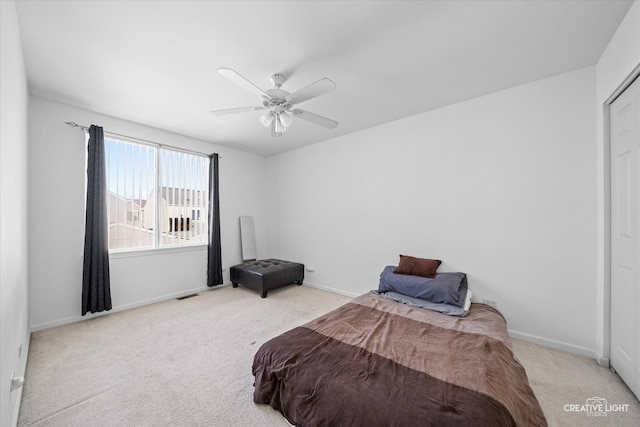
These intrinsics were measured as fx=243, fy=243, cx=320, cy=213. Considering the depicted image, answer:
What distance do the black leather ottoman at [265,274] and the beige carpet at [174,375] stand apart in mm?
824

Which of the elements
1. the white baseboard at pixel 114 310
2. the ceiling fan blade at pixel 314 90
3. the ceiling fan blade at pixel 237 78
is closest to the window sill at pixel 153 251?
the white baseboard at pixel 114 310

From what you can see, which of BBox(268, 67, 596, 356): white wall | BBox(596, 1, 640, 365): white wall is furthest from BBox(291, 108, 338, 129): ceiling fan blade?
BBox(596, 1, 640, 365): white wall

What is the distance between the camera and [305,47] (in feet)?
6.53

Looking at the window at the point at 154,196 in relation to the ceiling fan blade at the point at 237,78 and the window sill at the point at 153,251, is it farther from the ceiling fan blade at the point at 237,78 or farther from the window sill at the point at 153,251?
the ceiling fan blade at the point at 237,78

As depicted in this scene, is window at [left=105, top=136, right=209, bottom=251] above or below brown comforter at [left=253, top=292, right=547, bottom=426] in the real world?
above

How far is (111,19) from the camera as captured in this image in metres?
1.72

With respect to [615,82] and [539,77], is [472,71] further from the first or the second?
[615,82]

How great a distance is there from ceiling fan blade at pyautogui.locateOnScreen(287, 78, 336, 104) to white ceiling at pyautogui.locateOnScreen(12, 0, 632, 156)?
32cm

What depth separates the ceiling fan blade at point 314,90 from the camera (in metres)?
1.91

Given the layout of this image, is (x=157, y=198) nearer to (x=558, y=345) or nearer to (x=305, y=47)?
(x=305, y=47)

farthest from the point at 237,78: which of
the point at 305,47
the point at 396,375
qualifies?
the point at 396,375

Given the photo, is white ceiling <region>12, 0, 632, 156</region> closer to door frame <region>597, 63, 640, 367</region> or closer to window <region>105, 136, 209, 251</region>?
door frame <region>597, 63, 640, 367</region>

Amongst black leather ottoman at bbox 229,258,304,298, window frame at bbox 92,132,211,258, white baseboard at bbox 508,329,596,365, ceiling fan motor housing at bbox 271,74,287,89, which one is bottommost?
white baseboard at bbox 508,329,596,365

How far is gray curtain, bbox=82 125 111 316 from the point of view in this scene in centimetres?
304
